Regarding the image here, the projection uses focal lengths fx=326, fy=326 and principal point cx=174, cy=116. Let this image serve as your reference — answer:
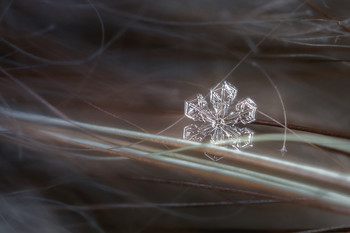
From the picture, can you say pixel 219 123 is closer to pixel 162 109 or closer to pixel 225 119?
pixel 225 119

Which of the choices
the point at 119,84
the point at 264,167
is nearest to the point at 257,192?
the point at 264,167

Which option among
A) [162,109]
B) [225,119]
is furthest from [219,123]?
[162,109]

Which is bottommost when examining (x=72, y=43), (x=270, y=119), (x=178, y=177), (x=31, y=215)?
(x=31, y=215)

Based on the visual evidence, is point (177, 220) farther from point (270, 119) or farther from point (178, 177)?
point (270, 119)
